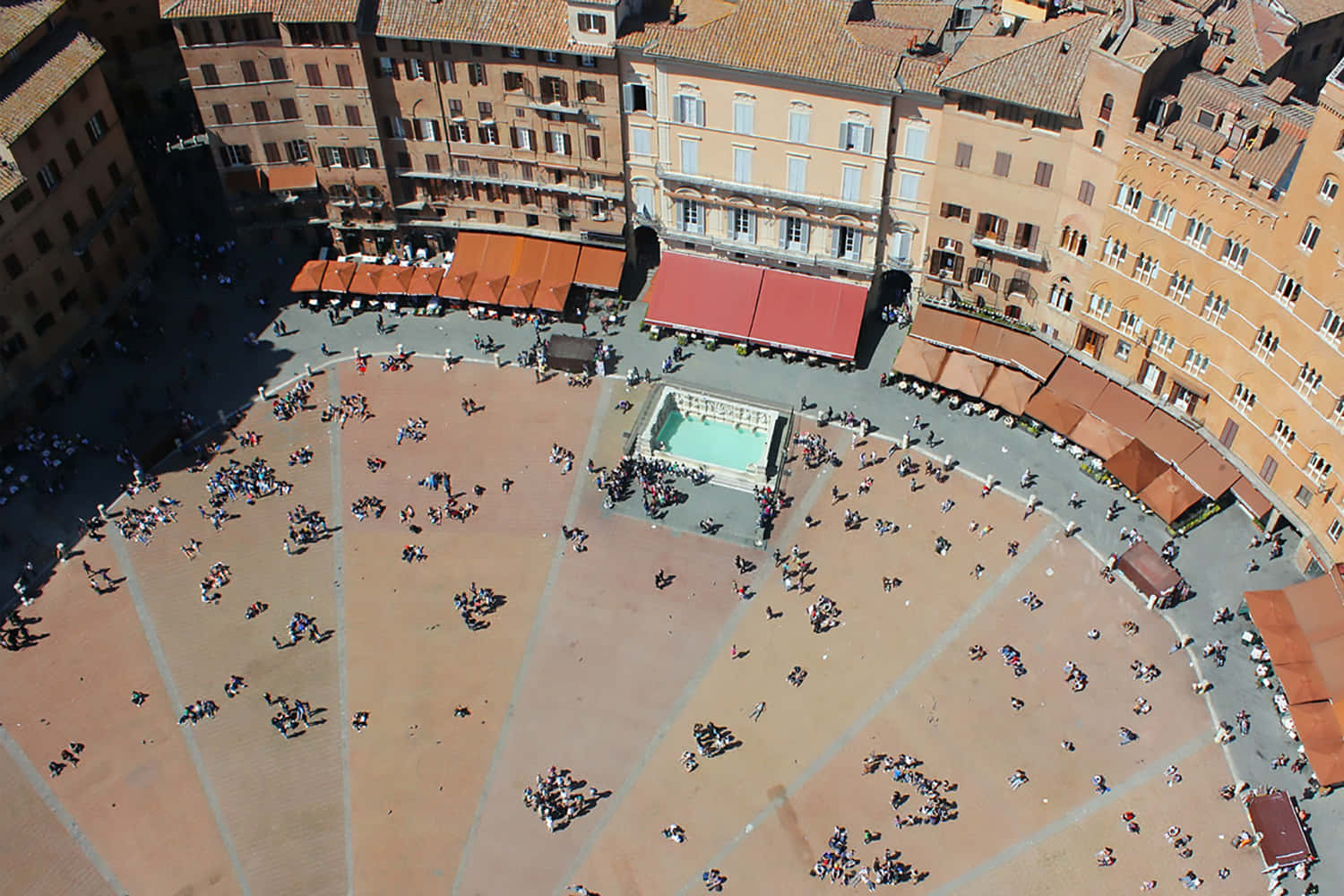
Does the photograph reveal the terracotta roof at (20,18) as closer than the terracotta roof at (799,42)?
No

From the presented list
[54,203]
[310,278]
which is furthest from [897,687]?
[54,203]

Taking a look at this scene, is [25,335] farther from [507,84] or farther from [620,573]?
[620,573]

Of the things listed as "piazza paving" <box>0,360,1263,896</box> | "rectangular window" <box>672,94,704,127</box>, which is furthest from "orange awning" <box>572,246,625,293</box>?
"piazza paving" <box>0,360,1263,896</box>

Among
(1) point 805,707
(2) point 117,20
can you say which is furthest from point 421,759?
(2) point 117,20

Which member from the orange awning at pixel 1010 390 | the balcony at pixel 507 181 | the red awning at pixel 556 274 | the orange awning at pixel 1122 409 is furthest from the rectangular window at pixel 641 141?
the orange awning at pixel 1122 409

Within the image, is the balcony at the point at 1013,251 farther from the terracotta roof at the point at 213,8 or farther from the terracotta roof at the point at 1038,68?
the terracotta roof at the point at 213,8

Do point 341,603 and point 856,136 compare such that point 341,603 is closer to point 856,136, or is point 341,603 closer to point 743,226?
point 743,226
